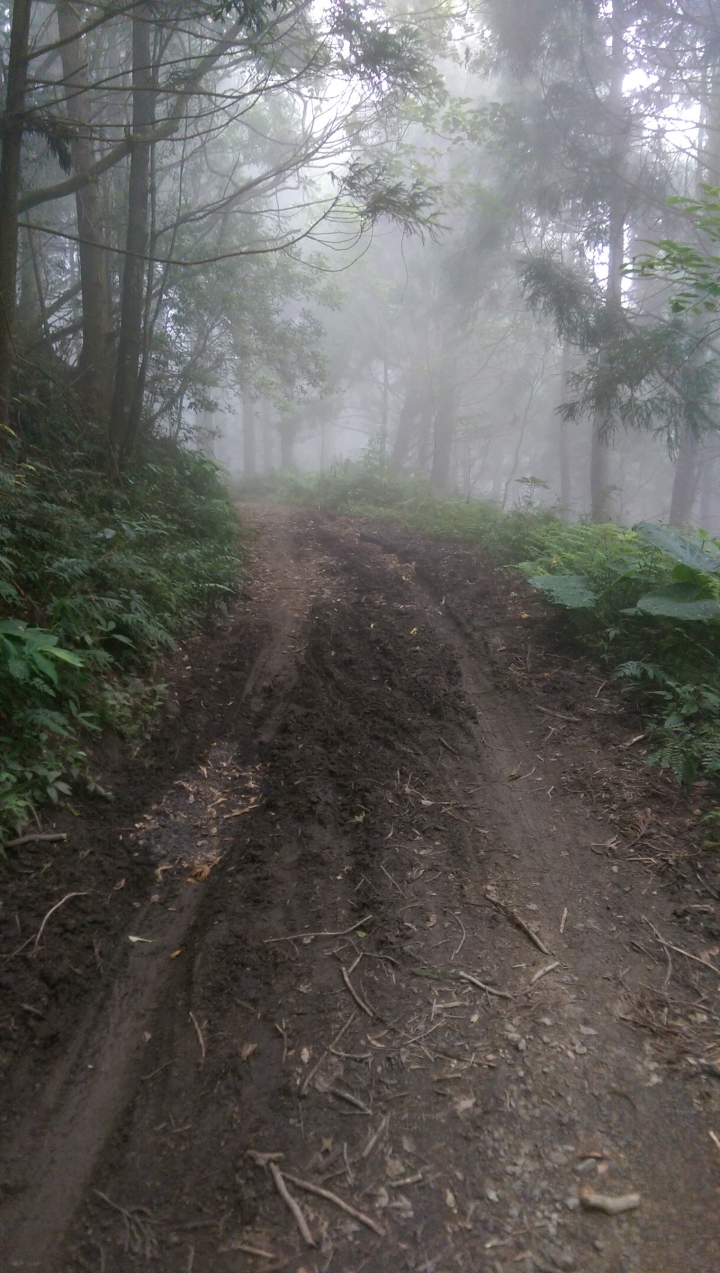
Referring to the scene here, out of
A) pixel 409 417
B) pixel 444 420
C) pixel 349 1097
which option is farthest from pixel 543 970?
pixel 409 417

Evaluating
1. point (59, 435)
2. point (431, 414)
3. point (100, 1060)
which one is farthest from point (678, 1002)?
point (431, 414)

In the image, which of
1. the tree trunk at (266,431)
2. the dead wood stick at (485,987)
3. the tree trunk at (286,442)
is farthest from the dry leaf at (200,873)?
the tree trunk at (266,431)

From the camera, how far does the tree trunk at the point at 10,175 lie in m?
5.64

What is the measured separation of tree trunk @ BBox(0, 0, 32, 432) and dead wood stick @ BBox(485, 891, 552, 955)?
18.0ft

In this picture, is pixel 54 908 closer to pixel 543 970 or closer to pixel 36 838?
pixel 36 838

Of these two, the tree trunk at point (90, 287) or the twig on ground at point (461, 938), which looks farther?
the tree trunk at point (90, 287)

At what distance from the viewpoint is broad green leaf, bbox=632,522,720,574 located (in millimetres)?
5504

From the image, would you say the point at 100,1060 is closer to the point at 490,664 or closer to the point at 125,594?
the point at 125,594

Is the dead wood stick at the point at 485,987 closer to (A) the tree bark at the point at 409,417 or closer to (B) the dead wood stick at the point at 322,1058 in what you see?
(B) the dead wood stick at the point at 322,1058

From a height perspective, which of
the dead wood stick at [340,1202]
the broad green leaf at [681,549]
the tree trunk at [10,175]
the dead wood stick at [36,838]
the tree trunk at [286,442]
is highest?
the tree trunk at [286,442]

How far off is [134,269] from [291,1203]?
9.69 metres

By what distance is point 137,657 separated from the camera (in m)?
5.15

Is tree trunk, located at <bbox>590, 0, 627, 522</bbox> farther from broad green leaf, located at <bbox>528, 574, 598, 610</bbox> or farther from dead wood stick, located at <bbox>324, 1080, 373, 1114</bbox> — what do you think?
dead wood stick, located at <bbox>324, 1080, 373, 1114</bbox>

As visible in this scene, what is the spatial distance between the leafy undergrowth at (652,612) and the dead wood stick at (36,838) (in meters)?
3.65
